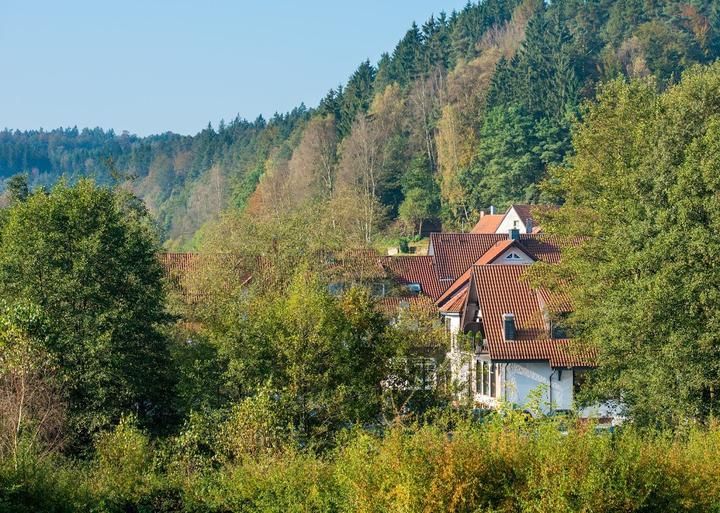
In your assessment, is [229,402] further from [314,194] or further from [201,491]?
[314,194]

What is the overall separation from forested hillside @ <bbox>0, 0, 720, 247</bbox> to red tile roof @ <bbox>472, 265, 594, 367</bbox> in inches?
775

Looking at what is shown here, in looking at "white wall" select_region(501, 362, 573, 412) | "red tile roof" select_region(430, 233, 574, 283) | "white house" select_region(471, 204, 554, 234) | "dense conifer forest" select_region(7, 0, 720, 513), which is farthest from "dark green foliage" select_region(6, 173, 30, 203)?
"white house" select_region(471, 204, 554, 234)

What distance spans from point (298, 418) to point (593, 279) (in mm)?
13538

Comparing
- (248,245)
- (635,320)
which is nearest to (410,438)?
(635,320)

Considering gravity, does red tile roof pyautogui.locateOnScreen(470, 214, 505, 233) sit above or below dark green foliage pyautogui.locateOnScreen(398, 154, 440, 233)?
below

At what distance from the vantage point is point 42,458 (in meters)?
24.0

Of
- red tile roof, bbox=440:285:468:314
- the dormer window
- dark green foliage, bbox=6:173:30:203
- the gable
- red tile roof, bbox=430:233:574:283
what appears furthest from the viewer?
red tile roof, bbox=430:233:574:283

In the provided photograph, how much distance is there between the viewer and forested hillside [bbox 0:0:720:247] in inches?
3979

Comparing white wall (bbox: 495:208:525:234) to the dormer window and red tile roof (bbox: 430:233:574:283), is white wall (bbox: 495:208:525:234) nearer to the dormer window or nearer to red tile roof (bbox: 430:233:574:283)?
red tile roof (bbox: 430:233:574:283)

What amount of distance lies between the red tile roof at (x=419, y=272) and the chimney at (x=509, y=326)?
16.1m

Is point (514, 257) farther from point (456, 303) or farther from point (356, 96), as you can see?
point (356, 96)

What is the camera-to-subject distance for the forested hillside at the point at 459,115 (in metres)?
101

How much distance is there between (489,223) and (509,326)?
156 feet

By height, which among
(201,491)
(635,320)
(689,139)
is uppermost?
(689,139)
